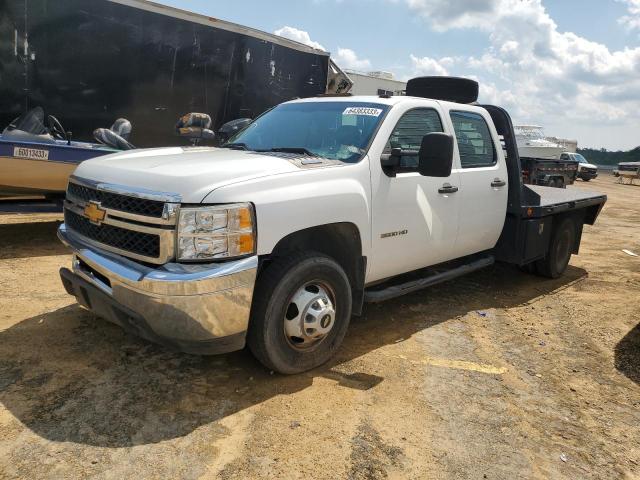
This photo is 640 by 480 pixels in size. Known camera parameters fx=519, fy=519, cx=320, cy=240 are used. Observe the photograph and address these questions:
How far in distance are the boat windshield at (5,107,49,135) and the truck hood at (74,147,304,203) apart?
12.5ft

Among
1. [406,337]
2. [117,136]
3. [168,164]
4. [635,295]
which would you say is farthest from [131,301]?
[635,295]

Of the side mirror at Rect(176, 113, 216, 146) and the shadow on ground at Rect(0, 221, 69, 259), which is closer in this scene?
the side mirror at Rect(176, 113, 216, 146)

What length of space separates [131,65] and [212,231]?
680 cm

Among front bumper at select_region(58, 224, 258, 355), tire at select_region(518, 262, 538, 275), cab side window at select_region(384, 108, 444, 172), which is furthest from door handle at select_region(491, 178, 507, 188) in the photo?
front bumper at select_region(58, 224, 258, 355)

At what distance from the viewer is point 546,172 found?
54.3 ft

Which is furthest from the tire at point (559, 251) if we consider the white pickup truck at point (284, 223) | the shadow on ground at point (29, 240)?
the shadow on ground at point (29, 240)

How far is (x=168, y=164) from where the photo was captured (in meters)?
3.26

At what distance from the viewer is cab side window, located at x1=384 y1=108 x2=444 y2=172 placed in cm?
397

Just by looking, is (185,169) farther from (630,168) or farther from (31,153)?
(630,168)

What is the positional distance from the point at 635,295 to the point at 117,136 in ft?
22.7

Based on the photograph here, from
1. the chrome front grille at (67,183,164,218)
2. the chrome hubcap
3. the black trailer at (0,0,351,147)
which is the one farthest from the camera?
the black trailer at (0,0,351,147)

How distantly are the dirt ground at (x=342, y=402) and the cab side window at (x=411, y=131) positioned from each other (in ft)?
4.86

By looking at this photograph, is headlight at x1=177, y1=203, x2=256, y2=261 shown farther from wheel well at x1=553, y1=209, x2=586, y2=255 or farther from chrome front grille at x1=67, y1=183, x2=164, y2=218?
wheel well at x1=553, y1=209, x2=586, y2=255

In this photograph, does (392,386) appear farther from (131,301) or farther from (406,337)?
(131,301)
